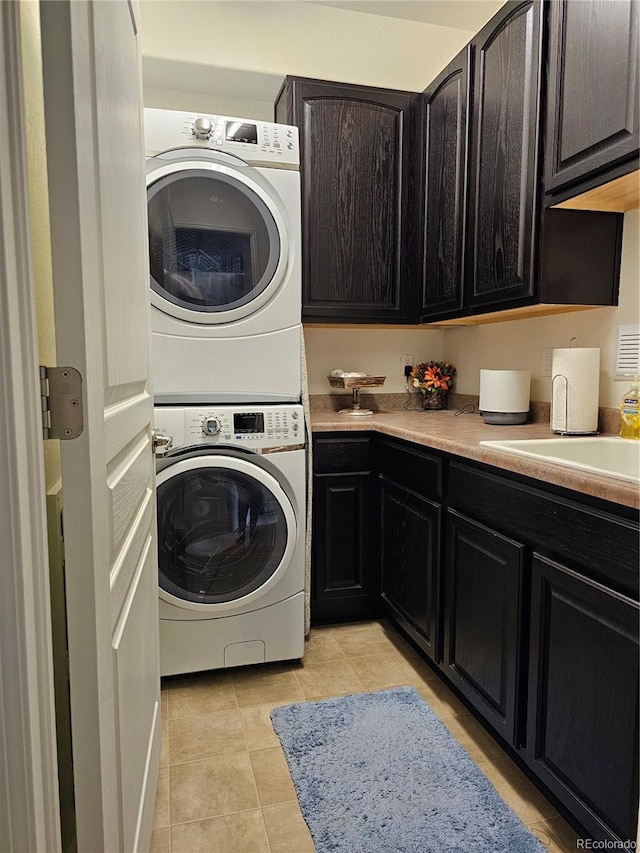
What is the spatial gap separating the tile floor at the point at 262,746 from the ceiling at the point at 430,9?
2.83 meters

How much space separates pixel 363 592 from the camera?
238 cm

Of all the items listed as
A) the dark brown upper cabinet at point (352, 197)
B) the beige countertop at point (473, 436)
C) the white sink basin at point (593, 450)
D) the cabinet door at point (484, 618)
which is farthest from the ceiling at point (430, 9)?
the cabinet door at point (484, 618)

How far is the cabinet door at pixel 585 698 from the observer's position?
3.42 ft

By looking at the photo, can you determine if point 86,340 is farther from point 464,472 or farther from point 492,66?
point 492,66

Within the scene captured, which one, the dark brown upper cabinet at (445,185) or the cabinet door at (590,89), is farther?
the dark brown upper cabinet at (445,185)

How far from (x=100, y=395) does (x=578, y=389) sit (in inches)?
60.0

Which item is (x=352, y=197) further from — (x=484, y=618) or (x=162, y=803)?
(x=162, y=803)

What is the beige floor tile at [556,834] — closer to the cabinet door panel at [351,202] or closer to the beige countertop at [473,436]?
the beige countertop at [473,436]

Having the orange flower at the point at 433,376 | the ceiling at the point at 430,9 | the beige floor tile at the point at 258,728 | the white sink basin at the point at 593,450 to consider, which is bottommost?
the beige floor tile at the point at 258,728

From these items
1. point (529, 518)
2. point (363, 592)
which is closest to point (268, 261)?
point (529, 518)

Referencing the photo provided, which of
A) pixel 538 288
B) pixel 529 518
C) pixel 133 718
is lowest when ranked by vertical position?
pixel 133 718

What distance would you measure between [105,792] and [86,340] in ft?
2.14

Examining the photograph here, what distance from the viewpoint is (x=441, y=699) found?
1867 mm

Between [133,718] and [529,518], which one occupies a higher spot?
[529,518]
